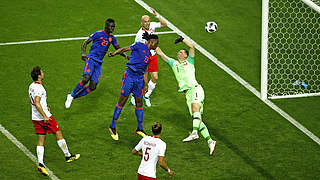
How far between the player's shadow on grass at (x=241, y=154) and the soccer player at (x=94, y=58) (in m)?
2.91

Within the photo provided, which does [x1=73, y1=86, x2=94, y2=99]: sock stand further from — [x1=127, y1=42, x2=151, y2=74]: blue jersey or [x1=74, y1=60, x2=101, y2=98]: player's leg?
[x1=127, y1=42, x2=151, y2=74]: blue jersey

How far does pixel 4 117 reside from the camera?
552 inches

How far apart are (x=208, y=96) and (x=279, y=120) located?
1.90 meters

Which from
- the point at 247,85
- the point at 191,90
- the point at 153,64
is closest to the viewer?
the point at 191,90

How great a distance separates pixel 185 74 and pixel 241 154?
2.12 m

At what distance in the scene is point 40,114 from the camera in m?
11.6

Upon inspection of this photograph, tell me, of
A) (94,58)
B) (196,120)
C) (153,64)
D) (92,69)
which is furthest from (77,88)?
(196,120)

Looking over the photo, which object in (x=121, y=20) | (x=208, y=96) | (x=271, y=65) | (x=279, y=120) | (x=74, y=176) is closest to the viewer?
(x=74, y=176)

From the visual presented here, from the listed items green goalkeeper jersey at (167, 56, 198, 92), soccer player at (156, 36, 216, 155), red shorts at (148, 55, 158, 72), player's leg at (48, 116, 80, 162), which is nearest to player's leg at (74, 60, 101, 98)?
red shorts at (148, 55, 158, 72)

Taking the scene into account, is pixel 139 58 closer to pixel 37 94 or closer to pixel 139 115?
pixel 139 115

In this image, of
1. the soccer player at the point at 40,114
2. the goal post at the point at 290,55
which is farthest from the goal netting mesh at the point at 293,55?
the soccer player at the point at 40,114

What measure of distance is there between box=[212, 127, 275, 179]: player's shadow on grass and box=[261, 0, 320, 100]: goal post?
89.3 inches

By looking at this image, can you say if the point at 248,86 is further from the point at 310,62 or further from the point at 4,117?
the point at 4,117

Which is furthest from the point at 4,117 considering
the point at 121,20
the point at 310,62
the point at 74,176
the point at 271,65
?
the point at 310,62
